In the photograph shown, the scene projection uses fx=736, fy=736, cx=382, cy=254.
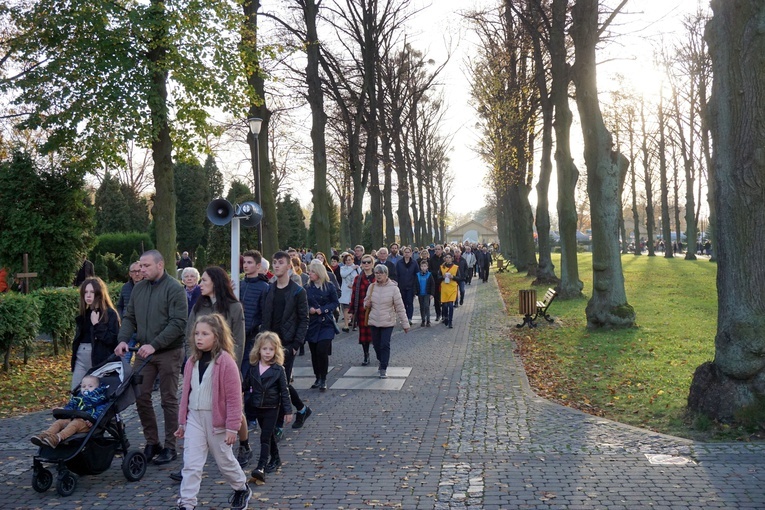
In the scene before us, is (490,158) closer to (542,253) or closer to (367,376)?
(542,253)

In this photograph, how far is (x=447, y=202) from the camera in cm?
8794

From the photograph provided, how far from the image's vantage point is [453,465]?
681 cm

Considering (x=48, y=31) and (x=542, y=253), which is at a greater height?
(x=48, y=31)

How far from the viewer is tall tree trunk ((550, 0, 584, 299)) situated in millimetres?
21562

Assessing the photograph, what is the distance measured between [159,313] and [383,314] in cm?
518

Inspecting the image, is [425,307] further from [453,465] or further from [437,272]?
[453,465]

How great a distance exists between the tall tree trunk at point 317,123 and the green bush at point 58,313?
8.74m

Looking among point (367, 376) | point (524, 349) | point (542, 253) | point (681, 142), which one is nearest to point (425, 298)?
point (524, 349)

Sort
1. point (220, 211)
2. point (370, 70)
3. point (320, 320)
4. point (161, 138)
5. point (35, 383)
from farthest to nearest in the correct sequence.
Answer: point (370, 70) → point (161, 138) → point (220, 211) → point (35, 383) → point (320, 320)

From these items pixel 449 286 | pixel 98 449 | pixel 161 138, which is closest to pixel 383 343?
pixel 98 449

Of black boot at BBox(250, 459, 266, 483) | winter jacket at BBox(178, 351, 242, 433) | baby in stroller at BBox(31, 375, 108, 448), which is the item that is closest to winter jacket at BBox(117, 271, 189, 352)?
baby in stroller at BBox(31, 375, 108, 448)

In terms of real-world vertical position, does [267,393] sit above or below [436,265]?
below

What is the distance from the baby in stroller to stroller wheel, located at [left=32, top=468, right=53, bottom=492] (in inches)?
12.4

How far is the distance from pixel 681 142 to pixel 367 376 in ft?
128
